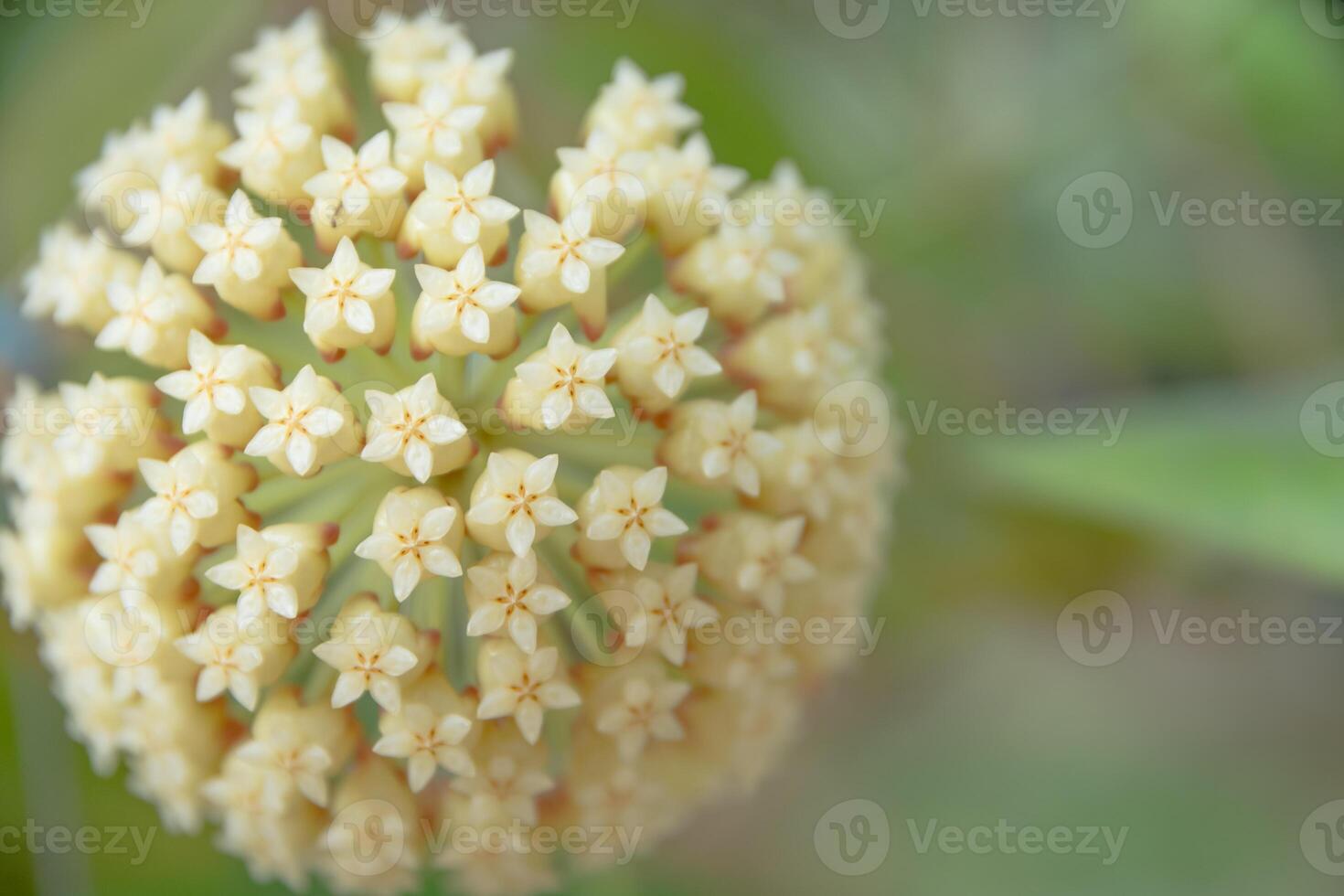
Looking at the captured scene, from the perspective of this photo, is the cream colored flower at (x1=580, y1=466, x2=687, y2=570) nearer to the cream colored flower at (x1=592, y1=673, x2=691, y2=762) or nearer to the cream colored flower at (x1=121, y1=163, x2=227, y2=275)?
the cream colored flower at (x1=592, y1=673, x2=691, y2=762)

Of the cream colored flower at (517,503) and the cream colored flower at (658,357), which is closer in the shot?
the cream colored flower at (517,503)

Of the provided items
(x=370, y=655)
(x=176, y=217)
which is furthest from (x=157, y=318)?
(x=370, y=655)

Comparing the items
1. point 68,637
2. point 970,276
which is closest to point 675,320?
point 68,637

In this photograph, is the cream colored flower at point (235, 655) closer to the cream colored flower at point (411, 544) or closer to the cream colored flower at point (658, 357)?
the cream colored flower at point (411, 544)

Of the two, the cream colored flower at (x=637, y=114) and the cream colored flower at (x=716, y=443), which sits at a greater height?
the cream colored flower at (x=637, y=114)

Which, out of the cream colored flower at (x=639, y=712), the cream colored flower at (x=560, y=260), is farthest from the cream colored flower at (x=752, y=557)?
the cream colored flower at (x=560, y=260)

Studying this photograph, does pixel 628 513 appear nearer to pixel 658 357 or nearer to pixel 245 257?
pixel 658 357

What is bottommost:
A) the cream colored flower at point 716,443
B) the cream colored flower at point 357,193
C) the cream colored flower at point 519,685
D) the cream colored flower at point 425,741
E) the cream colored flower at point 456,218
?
the cream colored flower at point 425,741
